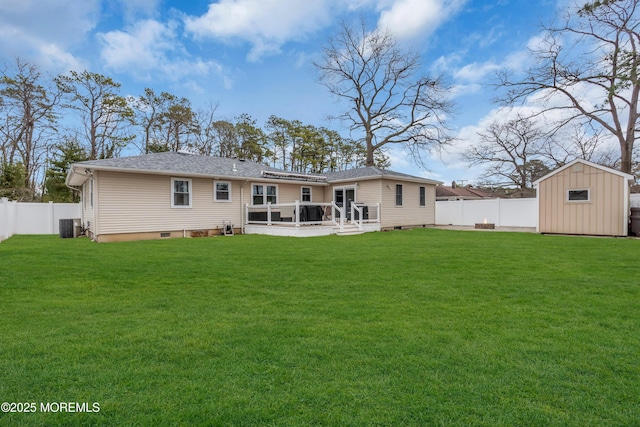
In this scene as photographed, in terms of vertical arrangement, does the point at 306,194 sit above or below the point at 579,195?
above

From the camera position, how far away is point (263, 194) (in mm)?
15281

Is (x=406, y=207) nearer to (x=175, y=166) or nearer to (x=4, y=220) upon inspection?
(x=175, y=166)

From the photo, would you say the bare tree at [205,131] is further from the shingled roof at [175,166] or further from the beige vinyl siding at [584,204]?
the beige vinyl siding at [584,204]

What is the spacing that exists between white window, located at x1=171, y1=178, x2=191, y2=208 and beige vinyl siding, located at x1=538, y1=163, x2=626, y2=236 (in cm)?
1367

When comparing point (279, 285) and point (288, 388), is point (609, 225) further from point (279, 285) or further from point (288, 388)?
point (288, 388)

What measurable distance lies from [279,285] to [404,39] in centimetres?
2365

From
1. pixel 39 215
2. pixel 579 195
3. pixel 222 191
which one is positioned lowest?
pixel 39 215

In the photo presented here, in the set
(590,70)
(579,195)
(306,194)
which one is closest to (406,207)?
(306,194)

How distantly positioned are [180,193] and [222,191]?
1653 mm

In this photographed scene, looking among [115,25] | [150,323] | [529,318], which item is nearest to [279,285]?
[150,323]

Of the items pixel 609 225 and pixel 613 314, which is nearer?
pixel 613 314

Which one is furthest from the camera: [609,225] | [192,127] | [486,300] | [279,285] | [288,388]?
[192,127]

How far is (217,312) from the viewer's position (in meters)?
3.69

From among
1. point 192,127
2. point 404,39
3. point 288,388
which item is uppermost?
point 404,39
